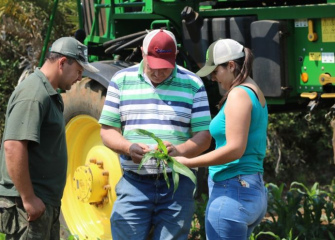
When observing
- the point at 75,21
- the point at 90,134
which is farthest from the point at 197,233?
the point at 75,21

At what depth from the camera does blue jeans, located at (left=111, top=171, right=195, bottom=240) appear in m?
4.83

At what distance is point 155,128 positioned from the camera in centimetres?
480

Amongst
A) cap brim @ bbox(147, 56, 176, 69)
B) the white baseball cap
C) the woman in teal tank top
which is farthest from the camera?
cap brim @ bbox(147, 56, 176, 69)

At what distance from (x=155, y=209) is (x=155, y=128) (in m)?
0.48

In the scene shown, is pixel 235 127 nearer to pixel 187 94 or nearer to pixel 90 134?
pixel 187 94

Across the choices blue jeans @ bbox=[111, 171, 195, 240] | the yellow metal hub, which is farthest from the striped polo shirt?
the yellow metal hub

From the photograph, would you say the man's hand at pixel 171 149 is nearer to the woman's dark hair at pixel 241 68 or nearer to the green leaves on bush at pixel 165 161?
the green leaves on bush at pixel 165 161

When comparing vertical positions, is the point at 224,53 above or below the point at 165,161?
above

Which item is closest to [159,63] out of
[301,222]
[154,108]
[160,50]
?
[160,50]

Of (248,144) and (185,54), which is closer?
(248,144)

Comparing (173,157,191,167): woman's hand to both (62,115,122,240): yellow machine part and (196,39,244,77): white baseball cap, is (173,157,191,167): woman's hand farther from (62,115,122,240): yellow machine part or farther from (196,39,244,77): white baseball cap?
(62,115,122,240): yellow machine part

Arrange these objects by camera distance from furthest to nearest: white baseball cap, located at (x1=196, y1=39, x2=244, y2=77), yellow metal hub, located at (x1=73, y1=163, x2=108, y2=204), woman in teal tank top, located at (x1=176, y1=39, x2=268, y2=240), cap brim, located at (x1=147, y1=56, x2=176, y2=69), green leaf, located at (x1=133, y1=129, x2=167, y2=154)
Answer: yellow metal hub, located at (x1=73, y1=163, x2=108, y2=204) → cap brim, located at (x1=147, y1=56, x2=176, y2=69) → green leaf, located at (x1=133, y1=129, x2=167, y2=154) → white baseball cap, located at (x1=196, y1=39, x2=244, y2=77) → woman in teal tank top, located at (x1=176, y1=39, x2=268, y2=240)

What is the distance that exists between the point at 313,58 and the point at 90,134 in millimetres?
2265

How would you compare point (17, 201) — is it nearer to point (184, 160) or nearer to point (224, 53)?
point (184, 160)
